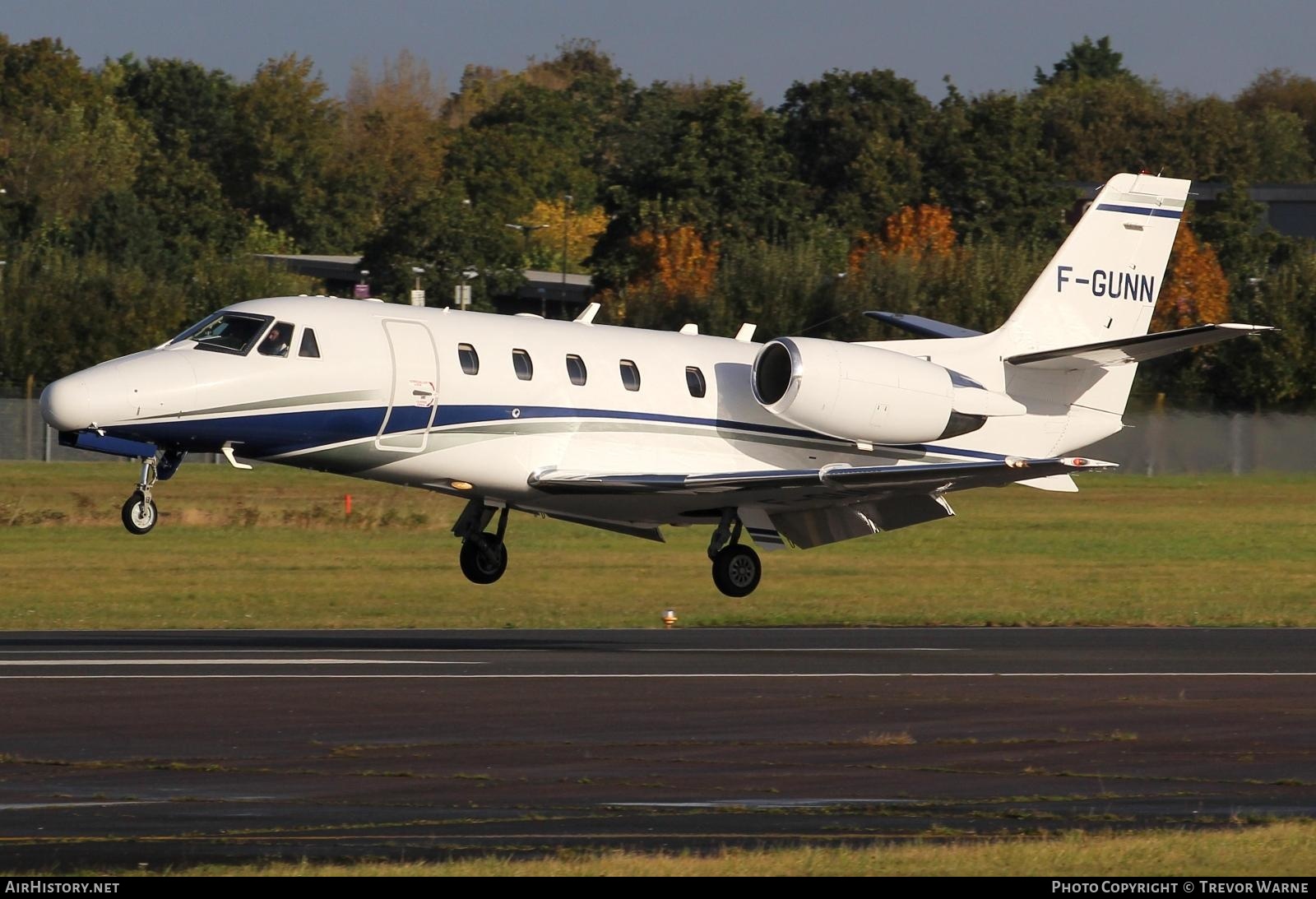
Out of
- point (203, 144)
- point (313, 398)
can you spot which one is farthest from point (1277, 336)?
point (203, 144)

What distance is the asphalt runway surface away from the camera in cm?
1455

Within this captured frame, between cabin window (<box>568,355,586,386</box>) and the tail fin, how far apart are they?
24.1 ft

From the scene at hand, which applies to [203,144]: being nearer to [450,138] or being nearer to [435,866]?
[450,138]

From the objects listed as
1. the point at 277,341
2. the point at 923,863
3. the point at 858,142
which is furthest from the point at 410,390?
the point at 858,142

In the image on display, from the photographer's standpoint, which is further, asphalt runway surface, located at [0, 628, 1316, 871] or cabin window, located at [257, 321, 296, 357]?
cabin window, located at [257, 321, 296, 357]

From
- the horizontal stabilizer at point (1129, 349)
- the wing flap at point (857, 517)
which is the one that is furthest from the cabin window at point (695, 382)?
the horizontal stabilizer at point (1129, 349)

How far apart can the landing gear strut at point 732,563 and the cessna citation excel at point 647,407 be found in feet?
0.09

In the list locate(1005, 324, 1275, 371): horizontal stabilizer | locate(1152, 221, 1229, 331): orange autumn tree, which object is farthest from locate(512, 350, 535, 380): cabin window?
locate(1152, 221, 1229, 331): orange autumn tree

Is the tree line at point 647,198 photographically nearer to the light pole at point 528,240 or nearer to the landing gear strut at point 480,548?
the light pole at point 528,240

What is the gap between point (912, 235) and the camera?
295ft

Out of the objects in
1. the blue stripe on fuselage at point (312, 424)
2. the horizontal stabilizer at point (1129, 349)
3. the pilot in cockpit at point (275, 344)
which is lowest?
the blue stripe on fuselage at point (312, 424)

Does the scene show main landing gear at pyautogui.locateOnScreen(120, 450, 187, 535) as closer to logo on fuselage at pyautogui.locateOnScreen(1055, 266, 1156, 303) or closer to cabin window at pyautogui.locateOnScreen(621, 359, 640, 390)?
cabin window at pyautogui.locateOnScreen(621, 359, 640, 390)

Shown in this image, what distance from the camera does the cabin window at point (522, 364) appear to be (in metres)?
25.4

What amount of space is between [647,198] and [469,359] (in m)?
68.4
